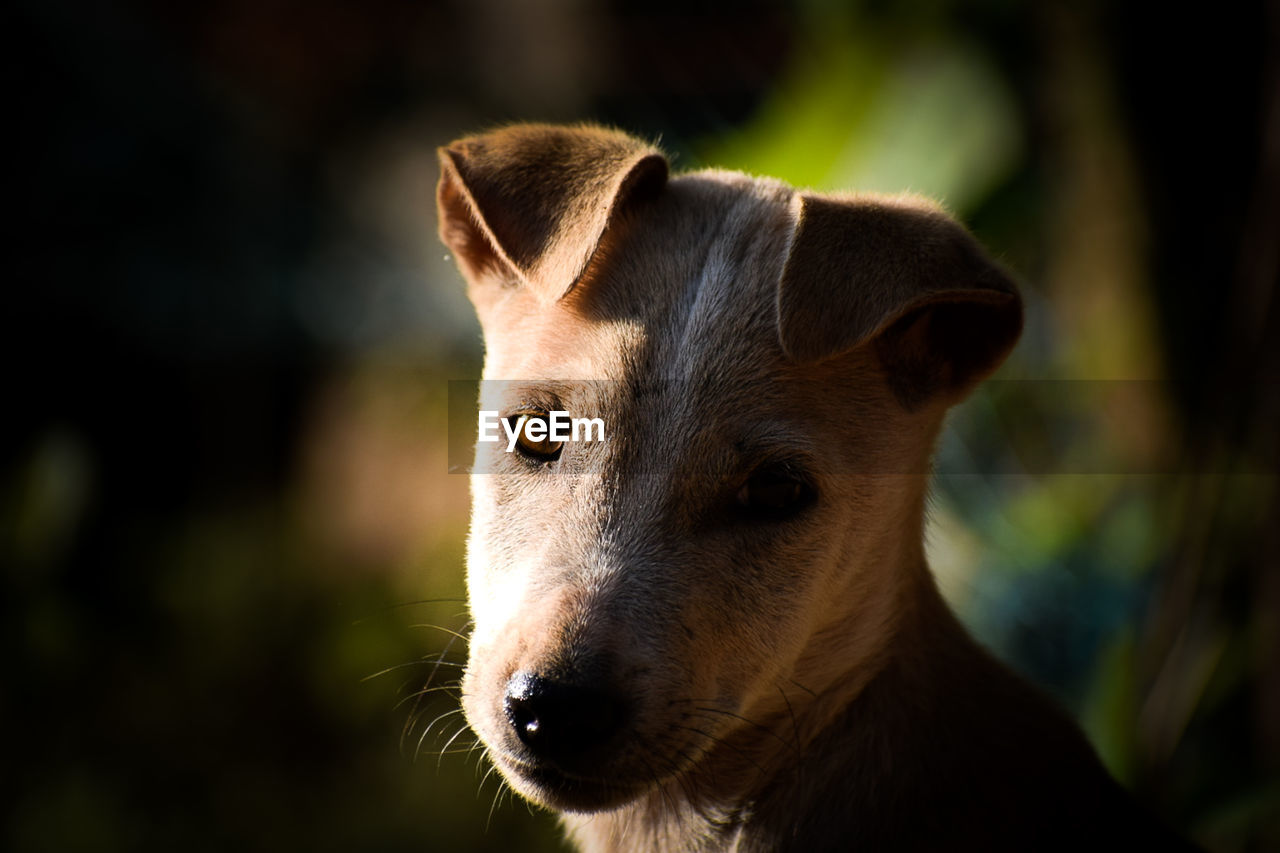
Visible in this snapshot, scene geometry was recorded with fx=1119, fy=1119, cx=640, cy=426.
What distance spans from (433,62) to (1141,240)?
5.34m

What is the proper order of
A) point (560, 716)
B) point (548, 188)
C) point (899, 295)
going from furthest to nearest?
point (548, 188), point (899, 295), point (560, 716)

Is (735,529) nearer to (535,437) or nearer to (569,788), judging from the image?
(535,437)

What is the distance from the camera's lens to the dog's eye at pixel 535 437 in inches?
84.0

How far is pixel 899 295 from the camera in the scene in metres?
2.02

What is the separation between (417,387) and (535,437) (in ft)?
13.0

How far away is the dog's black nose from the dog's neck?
398mm

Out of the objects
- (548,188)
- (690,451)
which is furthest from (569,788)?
(548,188)

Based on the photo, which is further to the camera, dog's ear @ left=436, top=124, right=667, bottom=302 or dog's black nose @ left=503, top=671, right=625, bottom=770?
dog's ear @ left=436, top=124, right=667, bottom=302

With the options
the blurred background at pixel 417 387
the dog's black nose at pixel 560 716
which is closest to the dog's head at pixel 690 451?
the dog's black nose at pixel 560 716

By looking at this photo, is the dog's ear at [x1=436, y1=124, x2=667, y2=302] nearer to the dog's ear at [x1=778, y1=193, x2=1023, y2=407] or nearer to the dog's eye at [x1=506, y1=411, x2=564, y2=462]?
the dog's eye at [x1=506, y1=411, x2=564, y2=462]

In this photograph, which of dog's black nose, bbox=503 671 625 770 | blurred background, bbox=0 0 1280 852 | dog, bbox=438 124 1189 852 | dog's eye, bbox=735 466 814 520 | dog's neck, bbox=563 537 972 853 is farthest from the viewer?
blurred background, bbox=0 0 1280 852

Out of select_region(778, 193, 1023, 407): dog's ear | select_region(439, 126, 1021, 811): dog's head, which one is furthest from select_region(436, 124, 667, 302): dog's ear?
select_region(778, 193, 1023, 407): dog's ear

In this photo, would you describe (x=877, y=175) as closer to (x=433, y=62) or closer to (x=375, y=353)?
(x=375, y=353)

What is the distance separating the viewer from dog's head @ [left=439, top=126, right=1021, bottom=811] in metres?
1.91
